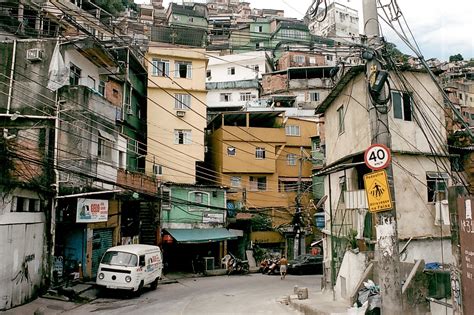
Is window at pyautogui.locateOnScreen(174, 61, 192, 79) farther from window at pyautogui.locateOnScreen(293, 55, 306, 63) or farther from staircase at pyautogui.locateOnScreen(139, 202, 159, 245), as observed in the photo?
window at pyautogui.locateOnScreen(293, 55, 306, 63)

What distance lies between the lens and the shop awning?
30417mm

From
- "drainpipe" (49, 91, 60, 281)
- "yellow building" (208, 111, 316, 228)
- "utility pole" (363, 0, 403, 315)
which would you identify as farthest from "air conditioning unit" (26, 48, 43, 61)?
"yellow building" (208, 111, 316, 228)

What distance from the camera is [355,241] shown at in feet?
52.2

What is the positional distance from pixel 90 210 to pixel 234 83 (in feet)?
117

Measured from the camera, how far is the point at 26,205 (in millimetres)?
16891

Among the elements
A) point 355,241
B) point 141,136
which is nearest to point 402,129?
point 355,241

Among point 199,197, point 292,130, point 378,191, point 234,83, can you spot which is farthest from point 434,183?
point 234,83

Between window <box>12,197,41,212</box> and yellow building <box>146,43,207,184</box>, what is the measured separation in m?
17.2

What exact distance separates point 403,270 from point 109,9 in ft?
167

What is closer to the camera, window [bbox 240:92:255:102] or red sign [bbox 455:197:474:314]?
red sign [bbox 455:197:474:314]

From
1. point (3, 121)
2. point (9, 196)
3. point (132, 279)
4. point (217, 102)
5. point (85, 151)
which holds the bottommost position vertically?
point (132, 279)

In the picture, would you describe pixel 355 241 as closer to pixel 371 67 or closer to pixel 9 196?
pixel 371 67

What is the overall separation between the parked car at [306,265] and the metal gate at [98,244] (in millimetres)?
13254

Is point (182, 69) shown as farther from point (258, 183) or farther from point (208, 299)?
point (208, 299)
